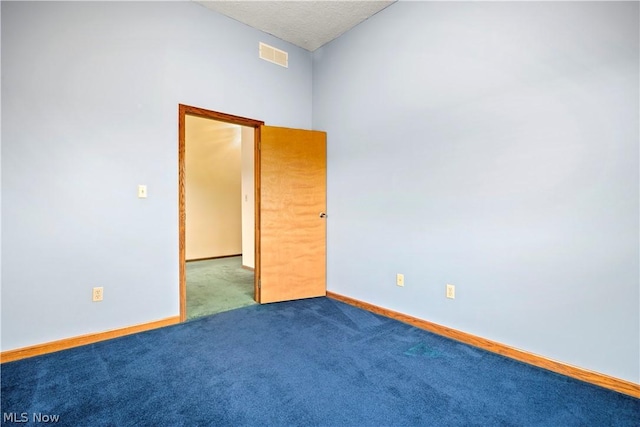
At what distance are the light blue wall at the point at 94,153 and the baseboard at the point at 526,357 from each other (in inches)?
87.5

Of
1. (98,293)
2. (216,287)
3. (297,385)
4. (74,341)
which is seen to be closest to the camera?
(297,385)

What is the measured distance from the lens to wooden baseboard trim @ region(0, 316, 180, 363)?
82.5 inches

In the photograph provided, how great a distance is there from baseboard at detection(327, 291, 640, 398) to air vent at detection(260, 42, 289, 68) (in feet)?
9.81

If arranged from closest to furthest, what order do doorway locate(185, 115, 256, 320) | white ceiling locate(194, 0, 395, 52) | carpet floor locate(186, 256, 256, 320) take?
white ceiling locate(194, 0, 395, 52), carpet floor locate(186, 256, 256, 320), doorway locate(185, 115, 256, 320)

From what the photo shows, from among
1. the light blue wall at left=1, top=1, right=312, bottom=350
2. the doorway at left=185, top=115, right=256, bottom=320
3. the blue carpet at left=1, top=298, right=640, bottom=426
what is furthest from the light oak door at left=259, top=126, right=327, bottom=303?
the doorway at left=185, top=115, right=256, bottom=320

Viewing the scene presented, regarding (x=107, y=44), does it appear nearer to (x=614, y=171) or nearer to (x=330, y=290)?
(x=330, y=290)

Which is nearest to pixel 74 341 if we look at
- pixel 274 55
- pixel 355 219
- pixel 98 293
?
pixel 98 293

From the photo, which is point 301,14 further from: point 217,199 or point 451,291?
point 217,199

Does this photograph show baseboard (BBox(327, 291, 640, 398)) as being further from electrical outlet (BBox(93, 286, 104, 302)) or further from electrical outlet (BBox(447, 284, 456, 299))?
electrical outlet (BBox(93, 286, 104, 302))

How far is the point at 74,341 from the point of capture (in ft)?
7.54

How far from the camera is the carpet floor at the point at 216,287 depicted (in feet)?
10.5

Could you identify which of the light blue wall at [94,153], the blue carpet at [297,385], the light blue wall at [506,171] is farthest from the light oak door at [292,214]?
the blue carpet at [297,385]

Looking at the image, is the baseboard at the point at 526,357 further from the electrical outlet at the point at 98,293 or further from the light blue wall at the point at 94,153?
the electrical outlet at the point at 98,293

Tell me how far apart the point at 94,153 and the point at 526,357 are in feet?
11.7
